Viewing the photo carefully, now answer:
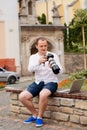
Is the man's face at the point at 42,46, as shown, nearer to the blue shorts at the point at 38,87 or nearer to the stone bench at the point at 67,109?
the blue shorts at the point at 38,87

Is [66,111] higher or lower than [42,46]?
lower

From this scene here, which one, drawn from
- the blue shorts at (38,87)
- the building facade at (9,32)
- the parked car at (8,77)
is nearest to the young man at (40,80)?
the blue shorts at (38,87)

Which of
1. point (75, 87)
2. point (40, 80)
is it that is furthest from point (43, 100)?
point (75, 87)

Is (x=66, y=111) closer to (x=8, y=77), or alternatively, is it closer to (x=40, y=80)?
(x=40, y=80)

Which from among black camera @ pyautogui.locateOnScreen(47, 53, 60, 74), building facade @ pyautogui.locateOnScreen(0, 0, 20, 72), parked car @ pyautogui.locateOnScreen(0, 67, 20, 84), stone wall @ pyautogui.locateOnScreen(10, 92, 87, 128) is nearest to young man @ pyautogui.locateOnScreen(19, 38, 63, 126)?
black camera @ pyautogui.locateOnScreen(47, 53, 60, 74)

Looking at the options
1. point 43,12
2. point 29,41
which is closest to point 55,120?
point 29,41

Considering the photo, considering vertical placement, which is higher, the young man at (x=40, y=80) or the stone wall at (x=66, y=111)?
the young man at (x=40, y=80)

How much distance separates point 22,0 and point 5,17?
23.1 ft

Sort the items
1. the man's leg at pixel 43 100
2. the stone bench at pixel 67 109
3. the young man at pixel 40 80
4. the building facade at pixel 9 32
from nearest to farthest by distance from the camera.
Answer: the stone bench at pixel 67 109
the man's leg at pixel 43 100
the young man at pixel 40 80
the building facade at pixel 9 32

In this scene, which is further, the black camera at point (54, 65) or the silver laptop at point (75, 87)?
the silver laptop at point (75, 87)

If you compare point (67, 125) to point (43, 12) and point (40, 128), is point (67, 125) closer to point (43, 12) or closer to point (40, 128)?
point (40, 128)

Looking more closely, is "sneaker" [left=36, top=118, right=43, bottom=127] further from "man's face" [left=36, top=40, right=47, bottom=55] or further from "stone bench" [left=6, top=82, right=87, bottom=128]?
"man's face" [left=36, top=40, right=47, bottom=55]

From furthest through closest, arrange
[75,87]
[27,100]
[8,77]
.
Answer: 1. [8,77]
2. [75,87]
3. [27,100]

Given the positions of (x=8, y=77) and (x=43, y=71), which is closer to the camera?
(x=43, y=71)
